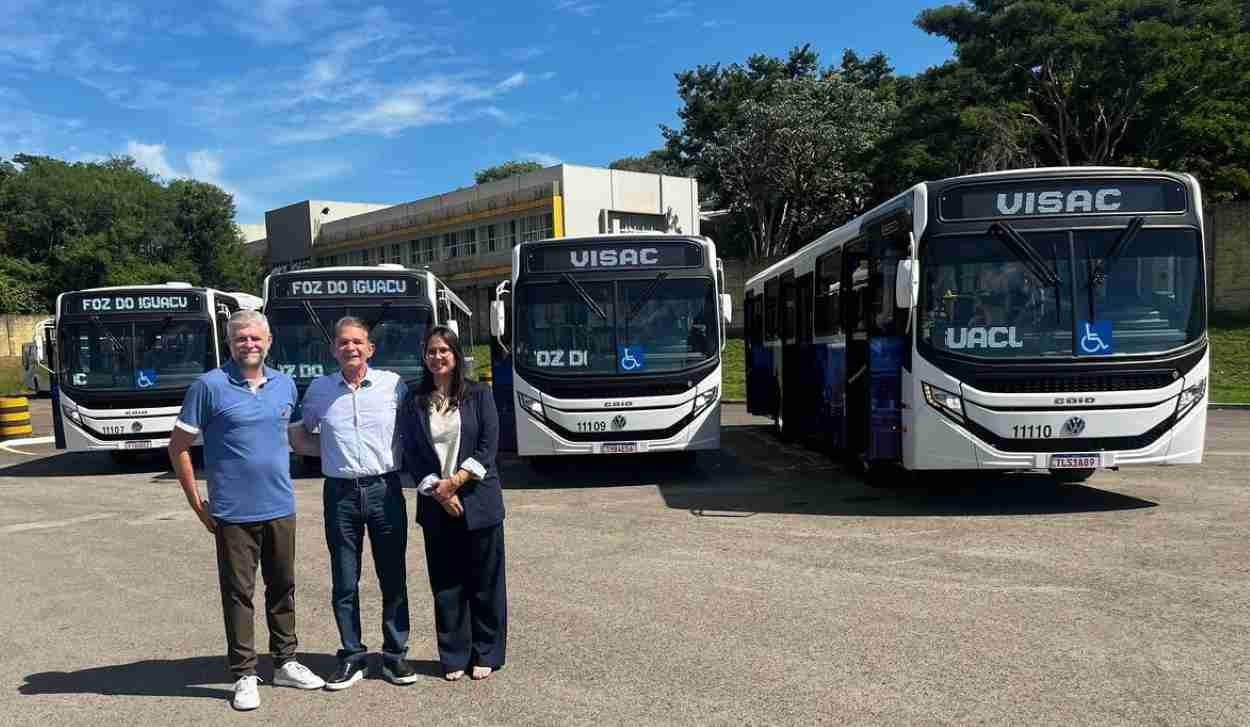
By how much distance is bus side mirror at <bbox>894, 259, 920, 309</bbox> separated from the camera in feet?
27.5

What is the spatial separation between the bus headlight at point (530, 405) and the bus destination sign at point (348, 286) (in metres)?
2.90

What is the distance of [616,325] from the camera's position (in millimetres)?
11047

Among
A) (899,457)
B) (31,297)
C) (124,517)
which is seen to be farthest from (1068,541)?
(31,297)

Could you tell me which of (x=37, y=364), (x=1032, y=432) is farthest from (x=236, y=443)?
(x=37, y=364)

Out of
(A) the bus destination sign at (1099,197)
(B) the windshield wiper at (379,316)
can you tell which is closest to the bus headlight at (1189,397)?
(A) the bus destination sign at (1099,197)

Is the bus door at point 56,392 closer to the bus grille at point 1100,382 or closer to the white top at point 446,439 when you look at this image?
the white top at point 446,439

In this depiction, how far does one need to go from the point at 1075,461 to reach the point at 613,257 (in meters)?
5.43

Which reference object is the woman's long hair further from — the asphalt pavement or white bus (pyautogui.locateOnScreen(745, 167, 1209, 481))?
white bus (pyautogui.locateOnScreen(745, 167, 1209, 481))

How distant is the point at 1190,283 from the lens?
8.47m

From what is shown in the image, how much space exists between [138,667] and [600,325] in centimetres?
668

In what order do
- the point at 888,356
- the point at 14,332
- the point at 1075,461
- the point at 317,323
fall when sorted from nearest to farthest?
1. the point at 1075,461
2. the point at 888,356
3. the point at 317,323
4. the point at 14,332

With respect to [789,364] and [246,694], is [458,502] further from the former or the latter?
[789,364]

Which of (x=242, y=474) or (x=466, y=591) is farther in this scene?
(x=466, y=591)

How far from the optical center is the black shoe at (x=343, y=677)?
4730mm
